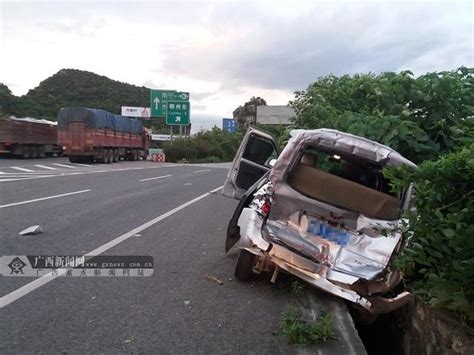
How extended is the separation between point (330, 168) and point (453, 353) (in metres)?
3.20

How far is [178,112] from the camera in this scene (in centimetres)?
4294

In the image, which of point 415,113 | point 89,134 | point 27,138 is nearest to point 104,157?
point 89,134

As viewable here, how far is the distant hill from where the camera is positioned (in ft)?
204

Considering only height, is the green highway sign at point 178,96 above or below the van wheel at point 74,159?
above

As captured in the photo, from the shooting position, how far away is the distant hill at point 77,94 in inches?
2454

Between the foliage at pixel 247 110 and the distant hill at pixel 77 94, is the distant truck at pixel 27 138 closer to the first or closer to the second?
the distant hill at pixel 77 94

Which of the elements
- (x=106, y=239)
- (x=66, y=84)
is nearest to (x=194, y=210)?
(x=106, y=239)

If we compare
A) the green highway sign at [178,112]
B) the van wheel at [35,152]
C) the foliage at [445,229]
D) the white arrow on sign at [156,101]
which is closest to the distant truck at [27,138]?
the van wheel at [35,152]

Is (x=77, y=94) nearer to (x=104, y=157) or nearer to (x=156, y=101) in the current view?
(x=156, y=101)

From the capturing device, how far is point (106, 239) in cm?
737

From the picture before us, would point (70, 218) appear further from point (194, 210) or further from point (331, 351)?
point (331, 351)

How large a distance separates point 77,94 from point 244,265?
70800 mm

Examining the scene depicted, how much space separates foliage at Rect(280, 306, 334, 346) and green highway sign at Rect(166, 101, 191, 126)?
39.5m

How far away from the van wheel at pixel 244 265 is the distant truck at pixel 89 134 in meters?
25.8
